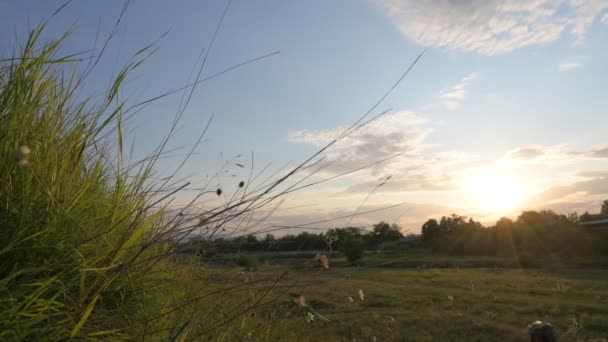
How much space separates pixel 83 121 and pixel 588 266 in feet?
94.0

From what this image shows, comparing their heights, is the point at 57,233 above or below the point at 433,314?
above

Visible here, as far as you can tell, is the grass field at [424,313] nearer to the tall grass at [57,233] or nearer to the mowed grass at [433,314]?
the mowed grass at [433,314]

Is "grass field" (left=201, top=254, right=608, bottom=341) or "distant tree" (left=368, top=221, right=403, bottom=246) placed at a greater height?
"distant tree" (left=368, top=221, right=403, bottom=246)

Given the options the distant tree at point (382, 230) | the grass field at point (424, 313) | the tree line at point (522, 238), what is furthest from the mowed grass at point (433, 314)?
the tree line at point (522, 238)

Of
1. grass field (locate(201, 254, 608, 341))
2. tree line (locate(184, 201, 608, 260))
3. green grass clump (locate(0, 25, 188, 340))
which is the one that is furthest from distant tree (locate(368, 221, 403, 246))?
tree line (locate(184, 201, 608, 260))

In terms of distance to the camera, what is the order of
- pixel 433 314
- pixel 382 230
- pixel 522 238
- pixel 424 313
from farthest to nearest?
pixel 522 238 → pixel 424 313 → pixel 433 314 → pixel 382 230

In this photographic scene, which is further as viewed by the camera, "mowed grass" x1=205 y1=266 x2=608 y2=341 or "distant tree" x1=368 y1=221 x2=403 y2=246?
"mowed grass" x1=205 y1=266 x2=608 y2=341

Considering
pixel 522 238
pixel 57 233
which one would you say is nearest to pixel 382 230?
pixel 57 233

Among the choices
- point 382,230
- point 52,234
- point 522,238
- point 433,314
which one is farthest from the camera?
point 522,238

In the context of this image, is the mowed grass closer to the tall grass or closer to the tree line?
the tall grass

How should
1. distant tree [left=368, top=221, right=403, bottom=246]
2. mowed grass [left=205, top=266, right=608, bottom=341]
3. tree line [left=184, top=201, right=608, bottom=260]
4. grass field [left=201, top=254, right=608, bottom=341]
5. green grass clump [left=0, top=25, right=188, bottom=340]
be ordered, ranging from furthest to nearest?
1. tree line [left=184, top=201, right=608, bottom=260]
2. mowed grass [left=205, top=266, right=608, bottom=341]
3. grass field [left=201, top=254, right=608, bottom=341]
4. distant tree [left=368, top=221, right=403, bottom=246]
5. green grass clump [left=0, top=25, right=188, bottom=340]

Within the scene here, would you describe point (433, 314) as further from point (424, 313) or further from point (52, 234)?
point (52, 234)

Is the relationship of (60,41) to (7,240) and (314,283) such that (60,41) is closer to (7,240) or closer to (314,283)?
(7,240)

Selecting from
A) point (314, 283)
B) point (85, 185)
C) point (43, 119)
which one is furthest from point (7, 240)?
point (314, 283)
